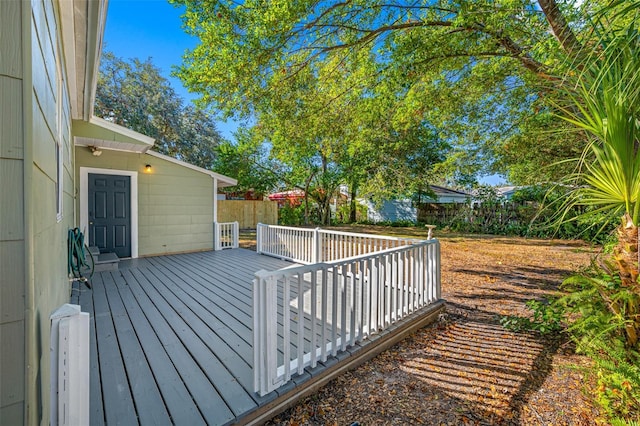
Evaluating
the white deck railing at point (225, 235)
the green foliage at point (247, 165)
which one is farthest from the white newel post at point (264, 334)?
the green foliage at point (247, 165)

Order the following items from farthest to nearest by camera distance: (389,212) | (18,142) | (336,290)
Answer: (389,212), (336,290), (18,142)

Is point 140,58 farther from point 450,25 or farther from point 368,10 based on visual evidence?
point 450,25

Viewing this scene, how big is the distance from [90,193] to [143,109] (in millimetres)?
9268

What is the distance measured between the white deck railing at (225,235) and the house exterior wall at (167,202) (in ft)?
0.47

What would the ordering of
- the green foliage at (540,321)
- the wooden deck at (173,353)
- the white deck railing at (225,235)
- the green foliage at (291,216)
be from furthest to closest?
the green foliage at (291,216) < the white deck railing at (225,235) < the green foliage at (540,321) < the wooden deck at (173,353)

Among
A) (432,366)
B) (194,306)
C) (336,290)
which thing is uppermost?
(336,290)

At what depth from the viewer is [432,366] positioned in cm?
261

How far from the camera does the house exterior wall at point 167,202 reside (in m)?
6.45

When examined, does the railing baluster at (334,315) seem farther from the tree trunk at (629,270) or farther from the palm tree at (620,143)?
the tree trunk at (629,270)

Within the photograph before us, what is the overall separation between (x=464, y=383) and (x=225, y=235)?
718 centimetres

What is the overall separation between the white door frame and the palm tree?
294 inches

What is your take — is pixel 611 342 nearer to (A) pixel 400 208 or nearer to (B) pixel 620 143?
(B) pixel 620 143

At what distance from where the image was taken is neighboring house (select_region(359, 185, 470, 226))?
1766 centimetres

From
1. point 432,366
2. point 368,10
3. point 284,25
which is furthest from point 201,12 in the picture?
point 432,366
